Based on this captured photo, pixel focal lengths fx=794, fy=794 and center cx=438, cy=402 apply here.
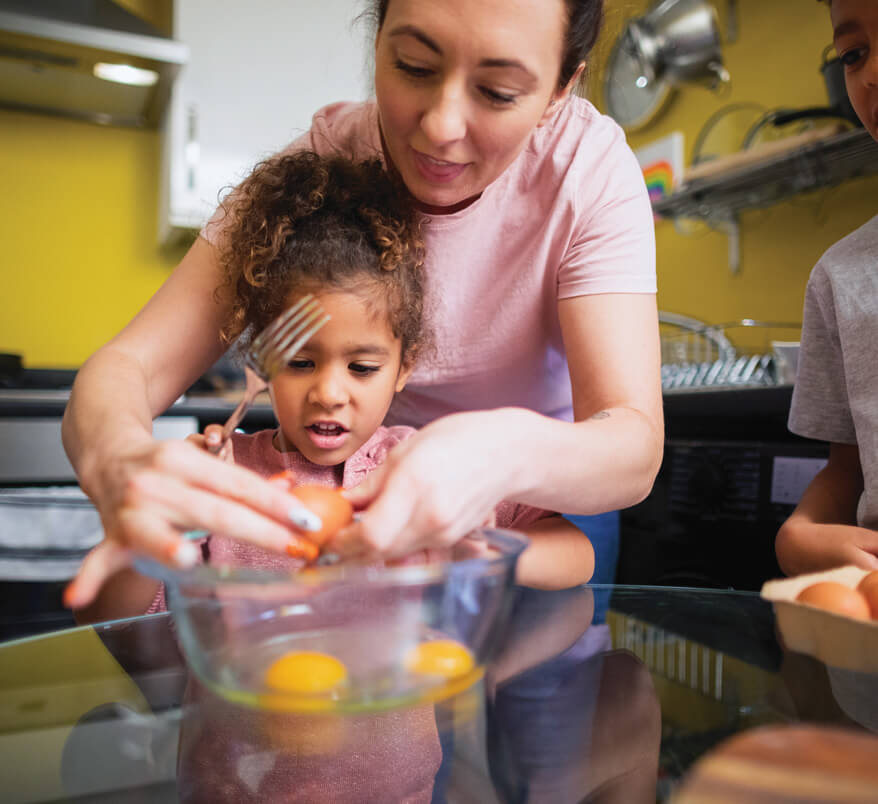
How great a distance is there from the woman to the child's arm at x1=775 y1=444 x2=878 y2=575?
0.78 feet

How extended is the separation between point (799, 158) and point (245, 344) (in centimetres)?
142

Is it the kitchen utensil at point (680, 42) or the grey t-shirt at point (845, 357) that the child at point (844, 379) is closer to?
the grey t-shirt at point (845, 357)

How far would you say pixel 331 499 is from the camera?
587 millimetres

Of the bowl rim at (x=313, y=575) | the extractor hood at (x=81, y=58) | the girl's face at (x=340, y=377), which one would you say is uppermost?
the extractor hood at (x=81, y=58)

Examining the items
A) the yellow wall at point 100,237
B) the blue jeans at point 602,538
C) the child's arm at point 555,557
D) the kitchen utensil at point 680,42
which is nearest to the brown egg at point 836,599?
the child's arm at point 555,557

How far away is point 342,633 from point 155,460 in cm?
18

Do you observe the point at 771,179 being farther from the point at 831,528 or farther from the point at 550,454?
the point at 550,454

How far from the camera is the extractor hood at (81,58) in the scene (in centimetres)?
223

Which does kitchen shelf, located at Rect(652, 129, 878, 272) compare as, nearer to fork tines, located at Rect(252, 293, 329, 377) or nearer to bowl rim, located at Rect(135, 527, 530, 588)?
fork tines, located at Rect(252, 293, 329, 377)

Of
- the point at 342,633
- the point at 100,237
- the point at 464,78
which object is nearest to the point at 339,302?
the point at 464,78

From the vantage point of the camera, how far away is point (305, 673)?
17.8 inches

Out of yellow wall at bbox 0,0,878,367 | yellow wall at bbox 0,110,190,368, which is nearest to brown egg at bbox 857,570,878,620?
yellow wall at bbox 0,0,878,367

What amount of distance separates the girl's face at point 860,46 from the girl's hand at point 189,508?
0.87 metres

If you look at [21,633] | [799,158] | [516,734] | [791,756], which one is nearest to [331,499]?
[516,734]
